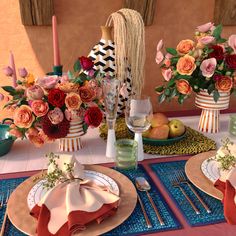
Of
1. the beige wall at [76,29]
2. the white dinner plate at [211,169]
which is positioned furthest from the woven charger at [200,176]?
the beige wall at [76,29]

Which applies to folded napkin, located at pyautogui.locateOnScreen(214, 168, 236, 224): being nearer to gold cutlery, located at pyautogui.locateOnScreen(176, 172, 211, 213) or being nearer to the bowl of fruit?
gold cutlery, located at pyautogui.locateOnScreen(176, 172, 211, 213)

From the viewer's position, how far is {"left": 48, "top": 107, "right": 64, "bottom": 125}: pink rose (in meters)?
0.88

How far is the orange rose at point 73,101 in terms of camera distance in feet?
2.87

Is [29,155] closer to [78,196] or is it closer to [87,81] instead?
[87,81]

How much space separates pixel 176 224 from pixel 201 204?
0.10m

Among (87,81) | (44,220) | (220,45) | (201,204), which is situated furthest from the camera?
(220,45)

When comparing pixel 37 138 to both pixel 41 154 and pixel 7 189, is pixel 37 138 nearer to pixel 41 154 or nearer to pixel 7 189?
pixel 41 154

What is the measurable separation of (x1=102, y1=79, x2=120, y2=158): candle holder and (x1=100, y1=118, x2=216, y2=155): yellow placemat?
0.40ft

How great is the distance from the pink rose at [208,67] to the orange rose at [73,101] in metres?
0.46

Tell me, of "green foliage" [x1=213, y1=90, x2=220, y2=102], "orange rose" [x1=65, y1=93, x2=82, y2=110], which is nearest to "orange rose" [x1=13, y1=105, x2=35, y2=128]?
"orange rose" [x1=65, y1=93, x2=82, y2=110]

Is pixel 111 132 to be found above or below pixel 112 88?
below

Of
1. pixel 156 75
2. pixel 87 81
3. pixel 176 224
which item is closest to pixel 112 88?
pixel 87 81

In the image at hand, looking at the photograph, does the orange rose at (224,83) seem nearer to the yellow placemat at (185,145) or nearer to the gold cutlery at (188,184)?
the yellow placemat at (185,145)

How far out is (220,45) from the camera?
1070 mm
